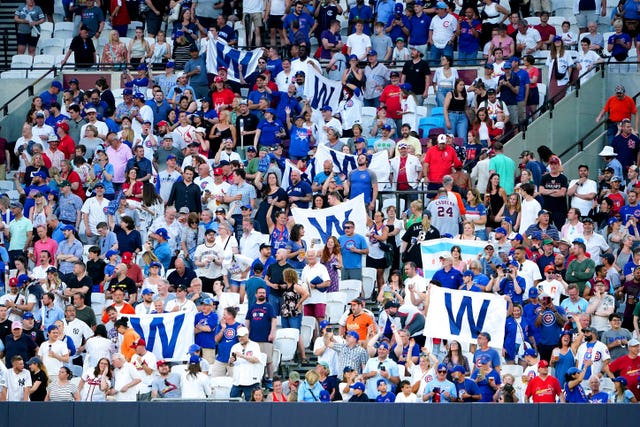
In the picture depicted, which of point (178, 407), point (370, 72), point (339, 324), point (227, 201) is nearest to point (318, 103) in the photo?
point (370, 72)

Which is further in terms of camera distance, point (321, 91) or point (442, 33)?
point (442, 33)

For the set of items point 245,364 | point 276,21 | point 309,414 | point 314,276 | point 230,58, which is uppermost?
point 276,21

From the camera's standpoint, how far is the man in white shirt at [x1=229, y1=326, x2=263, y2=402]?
23172 mm

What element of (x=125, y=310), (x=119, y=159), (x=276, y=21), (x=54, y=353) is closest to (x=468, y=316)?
(x=125, y=310)

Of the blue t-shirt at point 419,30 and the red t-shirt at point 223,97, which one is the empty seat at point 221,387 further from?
the blue t-shirt at point 419,30

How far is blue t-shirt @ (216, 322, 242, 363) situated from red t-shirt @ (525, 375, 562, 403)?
13.8 feet

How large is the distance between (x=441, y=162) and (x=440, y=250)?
3.08 meters

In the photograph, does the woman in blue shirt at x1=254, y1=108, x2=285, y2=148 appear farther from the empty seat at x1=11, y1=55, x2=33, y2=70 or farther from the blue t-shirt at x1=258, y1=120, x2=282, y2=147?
the empty seat at x1=11, y1=55, x2=33, y2=70

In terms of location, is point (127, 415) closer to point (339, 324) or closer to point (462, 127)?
point (339, 324)

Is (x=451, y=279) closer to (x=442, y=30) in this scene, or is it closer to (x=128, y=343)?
(x=128, y=343)

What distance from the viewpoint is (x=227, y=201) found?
89.5 feet

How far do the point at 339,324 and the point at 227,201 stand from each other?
3892 mm

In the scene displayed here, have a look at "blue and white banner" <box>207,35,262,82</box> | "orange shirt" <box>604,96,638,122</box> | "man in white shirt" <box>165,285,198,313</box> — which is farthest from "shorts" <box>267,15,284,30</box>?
"man in white shirt" <box>165,285,198,313</box>

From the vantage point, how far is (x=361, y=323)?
77.5 ft
